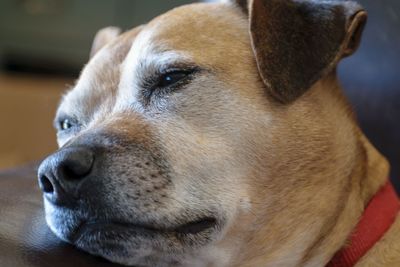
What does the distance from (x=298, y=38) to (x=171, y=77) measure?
0.89 ft

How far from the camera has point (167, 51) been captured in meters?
1.31

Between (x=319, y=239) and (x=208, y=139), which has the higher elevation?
(x=208, y=139)

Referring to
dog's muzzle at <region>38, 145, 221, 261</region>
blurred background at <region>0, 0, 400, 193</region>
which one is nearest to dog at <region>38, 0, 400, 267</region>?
dog's muzzle at <region>38, 145, 221, 261</region>

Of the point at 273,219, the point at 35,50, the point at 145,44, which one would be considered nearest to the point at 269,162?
the point at 273,219

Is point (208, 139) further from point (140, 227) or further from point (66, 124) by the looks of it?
point (66, 124)

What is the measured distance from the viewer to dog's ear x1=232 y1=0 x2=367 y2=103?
1.28 meters

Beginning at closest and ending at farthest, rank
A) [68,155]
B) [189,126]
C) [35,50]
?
[68,155], [189,126], [35,50]

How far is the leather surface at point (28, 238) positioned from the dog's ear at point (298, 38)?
1.59 ft

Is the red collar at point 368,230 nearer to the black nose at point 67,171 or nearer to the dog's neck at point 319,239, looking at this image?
the dog's neck at point 319,239

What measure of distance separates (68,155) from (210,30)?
0.43 metres

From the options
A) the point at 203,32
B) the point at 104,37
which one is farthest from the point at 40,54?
the point at 203,32

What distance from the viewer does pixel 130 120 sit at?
1.29 metres

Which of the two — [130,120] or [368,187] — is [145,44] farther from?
[368,187]

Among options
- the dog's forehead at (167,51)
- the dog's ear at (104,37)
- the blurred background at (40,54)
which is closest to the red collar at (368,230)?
the dog's forehead at (167,51)
